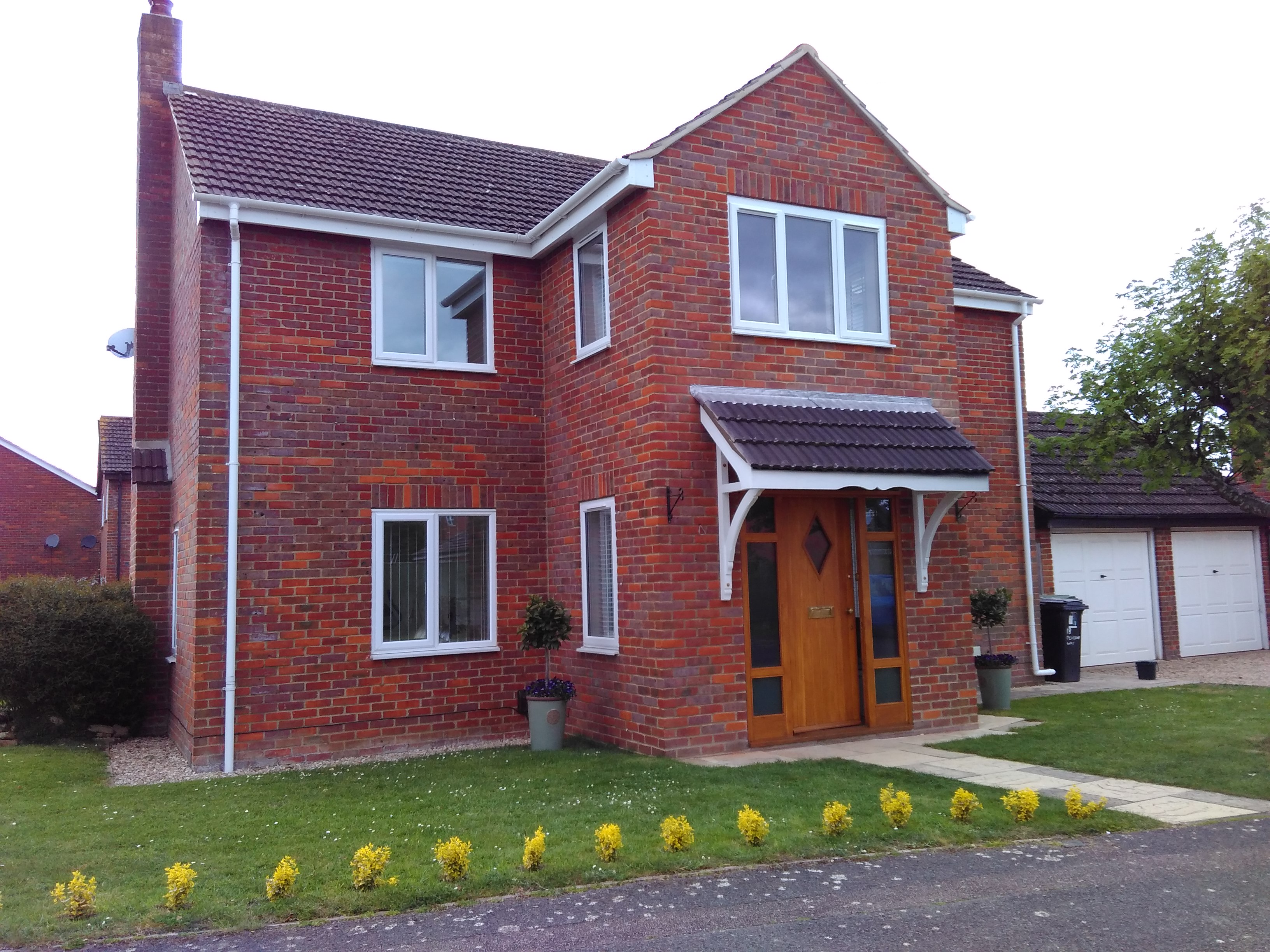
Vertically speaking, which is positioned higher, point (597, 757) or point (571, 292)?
point (571, 292)

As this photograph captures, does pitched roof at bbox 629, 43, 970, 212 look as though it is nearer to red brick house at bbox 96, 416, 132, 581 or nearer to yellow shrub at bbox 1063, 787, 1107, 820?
yellow shrub at bbox 1063, 787, 1107, 820

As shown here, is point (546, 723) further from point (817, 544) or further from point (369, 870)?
point (369, 870)

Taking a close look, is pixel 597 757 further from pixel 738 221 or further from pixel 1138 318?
pixel 1138 318

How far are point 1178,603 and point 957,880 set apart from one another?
15.1 m

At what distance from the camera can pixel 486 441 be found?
12.1 metres

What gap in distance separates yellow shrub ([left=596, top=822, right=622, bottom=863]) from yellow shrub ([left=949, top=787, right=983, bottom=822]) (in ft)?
8.02

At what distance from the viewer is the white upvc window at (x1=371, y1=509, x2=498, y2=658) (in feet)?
37.1

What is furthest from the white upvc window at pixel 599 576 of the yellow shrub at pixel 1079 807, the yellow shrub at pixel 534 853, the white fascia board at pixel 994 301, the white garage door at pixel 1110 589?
the white garage door at pixel 1110 589

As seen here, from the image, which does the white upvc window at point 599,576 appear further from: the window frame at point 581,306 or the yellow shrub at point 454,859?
the yellow shrub at point 454,859

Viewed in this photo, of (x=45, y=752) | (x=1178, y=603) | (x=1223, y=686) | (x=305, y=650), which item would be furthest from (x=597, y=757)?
(x=1178, y=603)

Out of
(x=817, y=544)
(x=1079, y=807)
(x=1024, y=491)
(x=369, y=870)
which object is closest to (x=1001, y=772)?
(x=1079, y=807)

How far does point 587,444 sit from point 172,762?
552cm

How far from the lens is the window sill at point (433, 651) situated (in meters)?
11.2

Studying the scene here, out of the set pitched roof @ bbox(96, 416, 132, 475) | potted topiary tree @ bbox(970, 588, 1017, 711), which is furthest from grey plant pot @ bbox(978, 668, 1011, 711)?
pitched roof @ bbox(96, 416, 132, 475)
